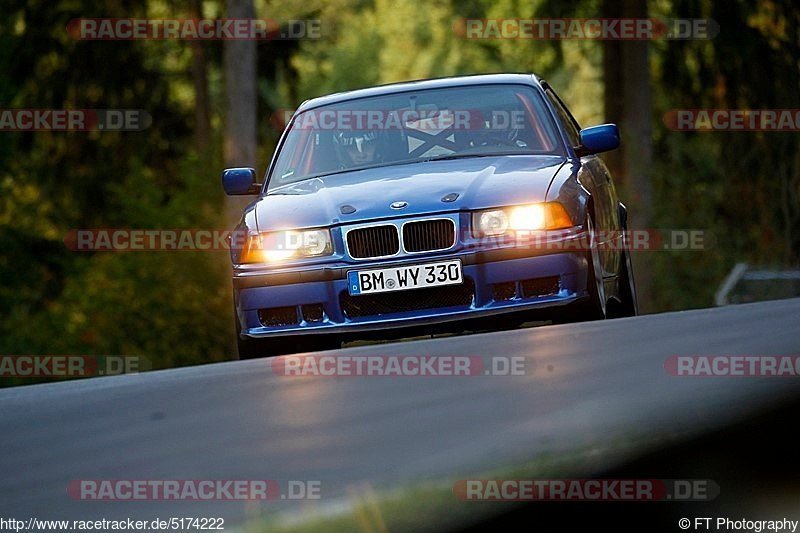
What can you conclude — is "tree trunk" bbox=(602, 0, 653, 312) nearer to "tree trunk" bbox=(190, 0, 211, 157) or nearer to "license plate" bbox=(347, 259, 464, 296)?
"tree trunk" bbox=(190, 0, 211, 157)

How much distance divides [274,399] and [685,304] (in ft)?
64.7

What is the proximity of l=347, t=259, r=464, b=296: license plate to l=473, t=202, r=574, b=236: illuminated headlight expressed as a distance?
0.20 meters

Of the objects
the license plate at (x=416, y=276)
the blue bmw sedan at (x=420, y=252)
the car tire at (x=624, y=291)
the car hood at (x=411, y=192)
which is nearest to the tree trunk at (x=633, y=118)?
the car tire at (x=624, y=291)

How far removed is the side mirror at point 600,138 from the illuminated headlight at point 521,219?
1.34m

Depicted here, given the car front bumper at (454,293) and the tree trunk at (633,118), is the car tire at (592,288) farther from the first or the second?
the tree trunk at (633,118)

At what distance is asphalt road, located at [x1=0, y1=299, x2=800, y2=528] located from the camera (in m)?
1.28

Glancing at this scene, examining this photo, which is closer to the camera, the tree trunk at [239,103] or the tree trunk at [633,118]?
the tree trunk at [633,118]

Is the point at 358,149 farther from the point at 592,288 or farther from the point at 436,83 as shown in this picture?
the point at 592,288

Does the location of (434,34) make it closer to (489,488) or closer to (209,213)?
(209,213)

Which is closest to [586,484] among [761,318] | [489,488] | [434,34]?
[489,488]

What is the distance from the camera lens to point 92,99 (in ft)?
91.0

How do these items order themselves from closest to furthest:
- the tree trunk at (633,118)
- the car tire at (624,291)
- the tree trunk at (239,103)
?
the car tire at (624,291)
the tree trunk at (633,118)
the tree trunk at (239,103)

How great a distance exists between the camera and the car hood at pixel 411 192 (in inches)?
271

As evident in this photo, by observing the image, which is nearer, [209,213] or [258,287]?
[258,287]
